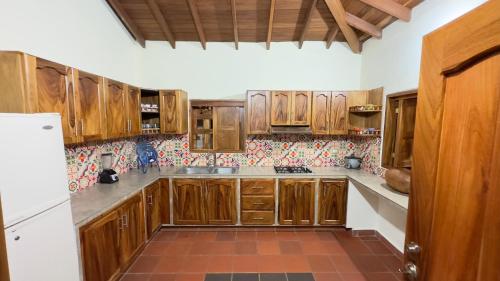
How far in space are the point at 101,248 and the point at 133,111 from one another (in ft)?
5.45

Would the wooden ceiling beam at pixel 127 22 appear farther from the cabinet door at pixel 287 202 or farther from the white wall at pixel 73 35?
the cabinet door at pixel 287 202

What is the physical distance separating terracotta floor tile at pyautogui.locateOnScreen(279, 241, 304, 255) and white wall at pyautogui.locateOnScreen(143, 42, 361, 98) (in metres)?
2.30

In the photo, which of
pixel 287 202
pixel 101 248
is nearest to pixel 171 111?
pixel 101 248

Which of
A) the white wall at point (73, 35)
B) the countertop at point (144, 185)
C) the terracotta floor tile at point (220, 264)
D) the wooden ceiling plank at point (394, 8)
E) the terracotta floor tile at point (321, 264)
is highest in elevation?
the wooden ceiling plank at point (394, 8)

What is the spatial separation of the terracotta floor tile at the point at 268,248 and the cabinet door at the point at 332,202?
31.7 inches

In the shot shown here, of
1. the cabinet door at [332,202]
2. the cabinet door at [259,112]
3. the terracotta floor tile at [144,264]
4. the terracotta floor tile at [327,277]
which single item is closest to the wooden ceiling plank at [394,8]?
the cabinet door at [259,112]

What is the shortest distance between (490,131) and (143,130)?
3.41 meters

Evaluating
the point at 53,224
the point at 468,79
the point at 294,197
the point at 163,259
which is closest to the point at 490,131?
the point at 468,79

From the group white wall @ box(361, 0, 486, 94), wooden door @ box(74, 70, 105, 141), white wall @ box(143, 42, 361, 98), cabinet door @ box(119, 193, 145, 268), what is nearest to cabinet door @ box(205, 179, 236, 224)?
cabinet door @ box(119, 193, 145, 268)

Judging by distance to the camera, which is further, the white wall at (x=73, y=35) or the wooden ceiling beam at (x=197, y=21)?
the wooden ceiling beam at (x=197, y=21)

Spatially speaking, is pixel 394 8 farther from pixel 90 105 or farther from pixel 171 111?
pixel 90 105

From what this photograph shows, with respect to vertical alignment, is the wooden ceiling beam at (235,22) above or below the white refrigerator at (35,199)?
above

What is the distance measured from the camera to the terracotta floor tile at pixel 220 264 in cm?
250

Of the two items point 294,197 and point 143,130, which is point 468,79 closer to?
point 294,197
